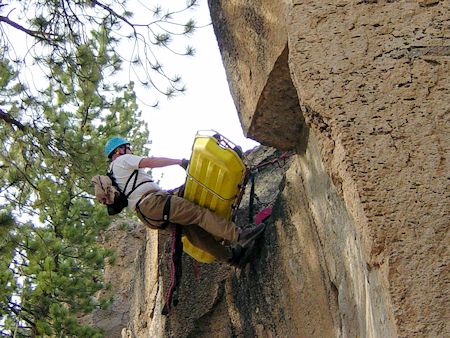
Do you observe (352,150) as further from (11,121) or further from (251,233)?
(11,121)

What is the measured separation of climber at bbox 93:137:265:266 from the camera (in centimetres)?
564

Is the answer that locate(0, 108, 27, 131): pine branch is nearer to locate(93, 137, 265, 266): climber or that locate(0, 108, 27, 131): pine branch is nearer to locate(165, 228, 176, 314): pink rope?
locate(93, 137, 265, 266): climber

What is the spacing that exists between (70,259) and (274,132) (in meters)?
5.49

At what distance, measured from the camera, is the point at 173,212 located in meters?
5.67

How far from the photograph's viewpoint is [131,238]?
1216 cm

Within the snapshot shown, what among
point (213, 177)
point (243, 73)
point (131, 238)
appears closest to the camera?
point (243, 73)

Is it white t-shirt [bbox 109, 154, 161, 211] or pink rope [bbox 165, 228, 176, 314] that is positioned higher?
white t-shirt [bbox 109, 154, 161, 211]

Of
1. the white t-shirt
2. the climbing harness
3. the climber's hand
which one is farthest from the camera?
the white t-shirt

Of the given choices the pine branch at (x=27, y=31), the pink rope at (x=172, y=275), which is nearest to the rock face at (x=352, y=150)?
the pink rope at (x=172, y=275)

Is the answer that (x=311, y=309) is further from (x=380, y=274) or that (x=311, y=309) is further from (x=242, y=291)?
(x=380, y=274)

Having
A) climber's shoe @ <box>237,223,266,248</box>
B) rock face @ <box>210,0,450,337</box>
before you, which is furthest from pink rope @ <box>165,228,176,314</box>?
rock face @ <box>210,0,450,337</box>

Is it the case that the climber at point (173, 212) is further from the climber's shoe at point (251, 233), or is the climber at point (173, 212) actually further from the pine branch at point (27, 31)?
the pine branch at point (27, 31)

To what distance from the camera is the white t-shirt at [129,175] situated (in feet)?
19.2

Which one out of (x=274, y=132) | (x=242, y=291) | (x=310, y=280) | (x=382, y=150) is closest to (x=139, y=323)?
(x=242, y=291)
